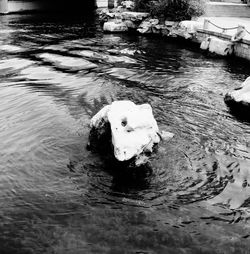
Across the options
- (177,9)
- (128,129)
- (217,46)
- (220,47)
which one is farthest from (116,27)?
(128,129)

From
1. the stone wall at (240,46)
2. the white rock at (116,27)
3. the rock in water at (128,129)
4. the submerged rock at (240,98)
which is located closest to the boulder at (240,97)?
the submerged rock at (240,98)

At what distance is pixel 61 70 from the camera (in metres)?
18.4

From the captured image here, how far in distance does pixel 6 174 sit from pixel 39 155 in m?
1.12

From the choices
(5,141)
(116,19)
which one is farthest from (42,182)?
(116,19)

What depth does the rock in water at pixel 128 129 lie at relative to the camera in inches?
324

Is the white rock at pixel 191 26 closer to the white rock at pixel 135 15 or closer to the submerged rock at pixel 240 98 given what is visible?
the white rock at pixel 135 15

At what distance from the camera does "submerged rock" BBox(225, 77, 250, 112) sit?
41.1ft

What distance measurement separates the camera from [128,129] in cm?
872

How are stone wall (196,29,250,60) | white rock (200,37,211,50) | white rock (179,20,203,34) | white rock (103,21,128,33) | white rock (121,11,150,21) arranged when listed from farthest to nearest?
white rock (103,21,128,33) < white rock (121,11,150,21) < white rock (179,20,203,34) < white rock (200,37,211,50) < stone wall (196,29,250,60)

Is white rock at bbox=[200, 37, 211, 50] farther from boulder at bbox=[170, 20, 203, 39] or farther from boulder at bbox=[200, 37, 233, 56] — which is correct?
boulder at bbox=[170, 20, 203, 39]

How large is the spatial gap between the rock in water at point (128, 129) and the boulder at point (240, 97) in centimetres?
456

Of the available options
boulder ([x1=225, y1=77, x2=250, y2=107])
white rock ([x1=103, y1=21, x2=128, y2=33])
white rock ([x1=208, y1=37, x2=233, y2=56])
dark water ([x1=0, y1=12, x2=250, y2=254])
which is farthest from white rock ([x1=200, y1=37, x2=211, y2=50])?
boulder ([x1=225, y1=77, x2=250, y2=107])

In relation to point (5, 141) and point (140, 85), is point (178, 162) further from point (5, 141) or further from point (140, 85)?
point (140, 85)

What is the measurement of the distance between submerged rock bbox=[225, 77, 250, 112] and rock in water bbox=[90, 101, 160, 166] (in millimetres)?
4567
